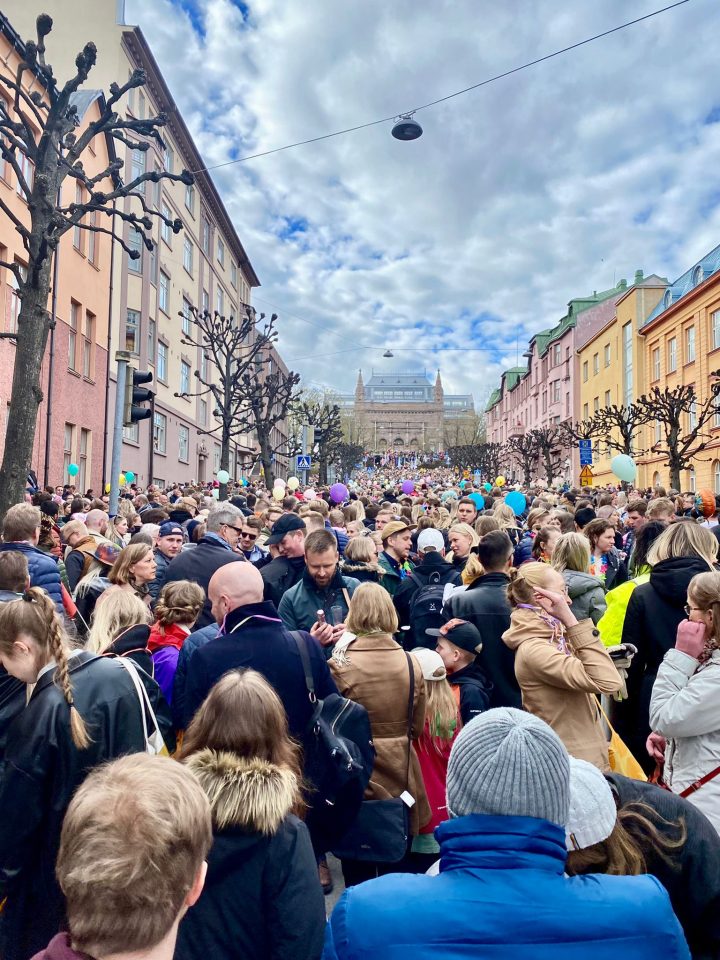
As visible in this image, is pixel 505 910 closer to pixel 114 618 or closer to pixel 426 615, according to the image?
pixel 114 618

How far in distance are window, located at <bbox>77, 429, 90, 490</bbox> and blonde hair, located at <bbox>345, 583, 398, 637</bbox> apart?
24.4 meters

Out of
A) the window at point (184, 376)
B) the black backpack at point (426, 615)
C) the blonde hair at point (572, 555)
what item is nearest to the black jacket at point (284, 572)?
the black backpack at point (426, 615)

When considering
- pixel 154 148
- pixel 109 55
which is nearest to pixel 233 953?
pixel 109 55

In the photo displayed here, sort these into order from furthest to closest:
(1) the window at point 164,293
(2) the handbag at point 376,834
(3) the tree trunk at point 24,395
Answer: (1) the window at point 164,293 → (3) the tree trunk at point 24,395 → (2) the handbag at point 376,834

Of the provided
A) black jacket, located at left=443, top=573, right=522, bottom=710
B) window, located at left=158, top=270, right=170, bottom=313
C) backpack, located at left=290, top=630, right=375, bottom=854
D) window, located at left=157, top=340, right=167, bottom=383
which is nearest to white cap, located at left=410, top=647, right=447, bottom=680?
backpack, located at left=290, top=630, right=375, bottom=854

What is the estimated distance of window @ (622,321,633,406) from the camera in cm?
4485

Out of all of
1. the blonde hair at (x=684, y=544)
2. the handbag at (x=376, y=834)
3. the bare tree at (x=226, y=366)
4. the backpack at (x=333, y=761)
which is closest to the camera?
the backpack at (x=333, y=761)

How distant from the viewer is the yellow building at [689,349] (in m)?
33.2

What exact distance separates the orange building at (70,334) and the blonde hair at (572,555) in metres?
18.9

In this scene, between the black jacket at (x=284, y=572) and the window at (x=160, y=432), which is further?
the window at (x=160, y=432)

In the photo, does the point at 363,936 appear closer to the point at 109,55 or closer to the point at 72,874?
the point at 72,874

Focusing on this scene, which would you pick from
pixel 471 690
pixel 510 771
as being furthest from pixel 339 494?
pixel 510 771

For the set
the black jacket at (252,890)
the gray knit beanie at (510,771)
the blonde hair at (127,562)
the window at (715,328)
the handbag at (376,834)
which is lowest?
the handbag at (376,834)

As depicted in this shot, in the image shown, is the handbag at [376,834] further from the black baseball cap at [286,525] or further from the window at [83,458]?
the window at [83,458]
